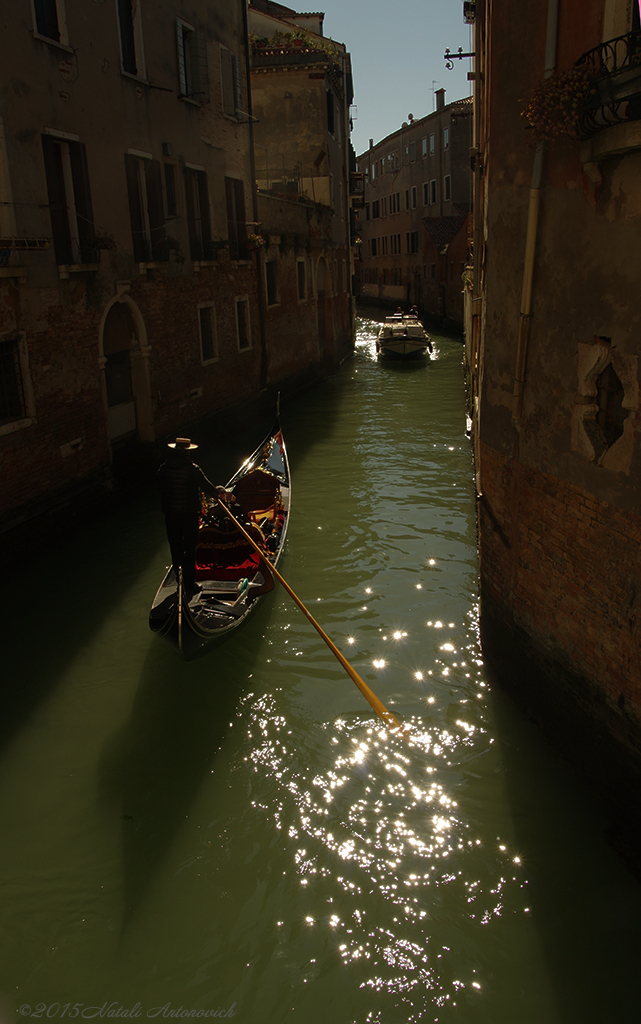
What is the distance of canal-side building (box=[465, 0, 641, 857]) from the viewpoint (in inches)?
142

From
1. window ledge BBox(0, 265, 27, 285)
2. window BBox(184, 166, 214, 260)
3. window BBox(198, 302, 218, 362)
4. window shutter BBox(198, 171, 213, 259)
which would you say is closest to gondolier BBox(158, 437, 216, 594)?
window ledge BBox(0, 265, 27, 285)

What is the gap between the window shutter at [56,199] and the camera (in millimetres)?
8438

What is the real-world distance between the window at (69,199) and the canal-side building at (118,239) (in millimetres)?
22

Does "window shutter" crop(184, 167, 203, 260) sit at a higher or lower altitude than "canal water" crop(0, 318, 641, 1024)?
higher

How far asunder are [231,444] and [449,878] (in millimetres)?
10219

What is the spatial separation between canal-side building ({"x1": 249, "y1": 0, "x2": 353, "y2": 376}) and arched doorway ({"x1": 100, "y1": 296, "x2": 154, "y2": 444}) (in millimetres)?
6551

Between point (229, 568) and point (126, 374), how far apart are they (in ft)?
16.0

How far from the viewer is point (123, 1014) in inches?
133

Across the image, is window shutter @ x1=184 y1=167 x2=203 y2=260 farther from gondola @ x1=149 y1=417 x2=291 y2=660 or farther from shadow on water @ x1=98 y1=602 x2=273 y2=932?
shadow on water @ x1=98 y1=602 x2=273 y2=932

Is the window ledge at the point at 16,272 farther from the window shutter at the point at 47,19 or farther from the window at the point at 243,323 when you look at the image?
the window at the point at 243,323

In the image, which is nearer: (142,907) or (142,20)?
(142,907)

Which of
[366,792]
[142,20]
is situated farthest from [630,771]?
[142,20]

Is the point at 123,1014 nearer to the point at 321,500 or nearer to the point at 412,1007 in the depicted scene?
the point at 412,1007

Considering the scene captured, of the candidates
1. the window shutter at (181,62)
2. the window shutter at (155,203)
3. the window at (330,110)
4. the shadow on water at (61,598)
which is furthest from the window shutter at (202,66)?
the window at (330,110)
